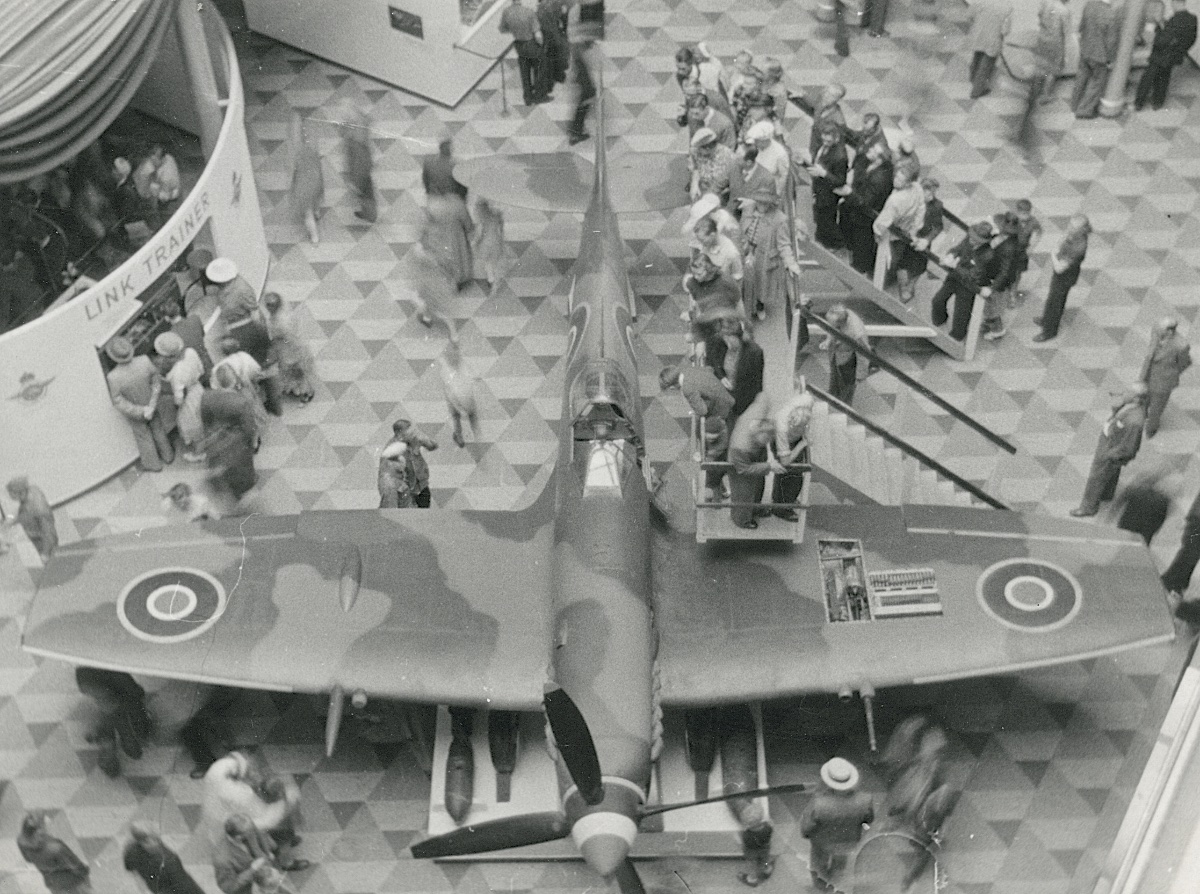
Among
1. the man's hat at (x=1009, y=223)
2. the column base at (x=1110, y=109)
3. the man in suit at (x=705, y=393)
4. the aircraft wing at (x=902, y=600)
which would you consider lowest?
the aircraft wing at (x=902, y=600)

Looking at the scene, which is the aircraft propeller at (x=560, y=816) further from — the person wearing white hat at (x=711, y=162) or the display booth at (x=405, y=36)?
the display booth at (x=405, y=36)

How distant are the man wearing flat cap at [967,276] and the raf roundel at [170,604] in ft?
30.0

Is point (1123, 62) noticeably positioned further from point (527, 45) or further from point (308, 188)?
point (308, 188)

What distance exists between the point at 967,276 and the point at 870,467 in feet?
9.86

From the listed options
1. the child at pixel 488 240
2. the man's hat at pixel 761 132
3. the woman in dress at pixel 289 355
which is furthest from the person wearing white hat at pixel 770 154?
the woman in dress at pixel 289 355

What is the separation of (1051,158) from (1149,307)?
10.5 feet

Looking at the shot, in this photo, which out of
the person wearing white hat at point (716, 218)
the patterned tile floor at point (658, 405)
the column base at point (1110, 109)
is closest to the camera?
the patterned tile floor at point (658, 405)

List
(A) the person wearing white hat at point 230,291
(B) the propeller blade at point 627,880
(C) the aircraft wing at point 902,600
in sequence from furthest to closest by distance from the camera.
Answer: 1. (A) the person wearing white hat at point 230,291
2. (C) the aircraft wing at point 902,600
3. (B) the propeller blade at point 627,880

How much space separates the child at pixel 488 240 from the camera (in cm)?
2002

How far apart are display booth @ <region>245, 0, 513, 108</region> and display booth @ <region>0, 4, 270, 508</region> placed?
3.44 meters

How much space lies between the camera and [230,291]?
17.5 metres

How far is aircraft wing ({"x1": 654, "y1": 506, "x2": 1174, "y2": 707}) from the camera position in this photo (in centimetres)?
1421

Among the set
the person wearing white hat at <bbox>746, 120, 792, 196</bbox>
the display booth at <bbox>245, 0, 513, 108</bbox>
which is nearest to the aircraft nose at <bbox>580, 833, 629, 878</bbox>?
the person wearing white hat at <bbox>746, 120, 792, 196</bbox>

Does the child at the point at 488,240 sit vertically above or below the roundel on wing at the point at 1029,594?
below
